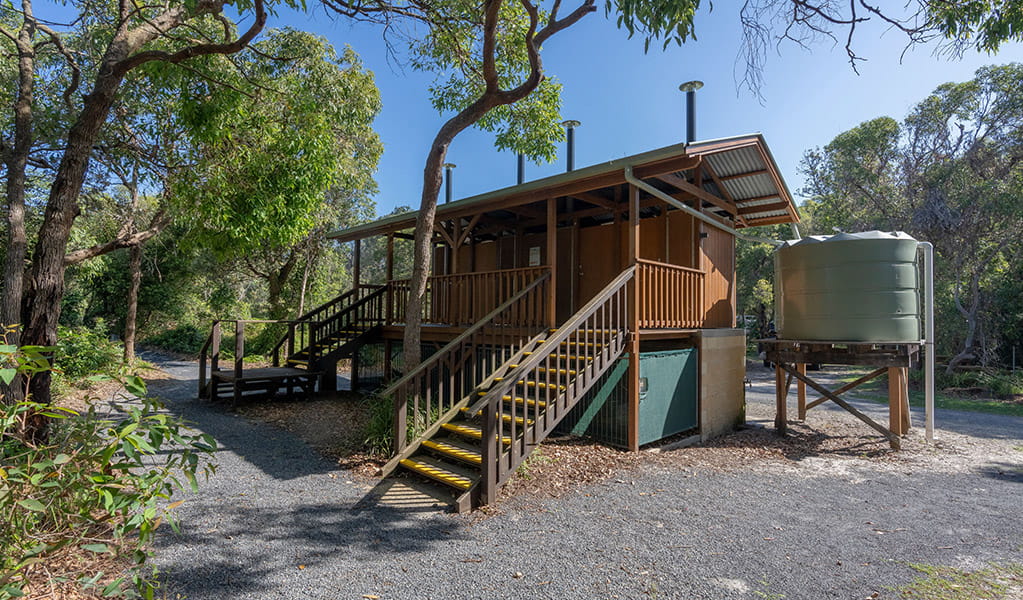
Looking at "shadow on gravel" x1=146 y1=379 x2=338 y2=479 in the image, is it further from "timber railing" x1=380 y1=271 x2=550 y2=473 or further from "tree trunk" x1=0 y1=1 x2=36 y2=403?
"tree trunk" x1=0 y1=1 x2=36 y2=403

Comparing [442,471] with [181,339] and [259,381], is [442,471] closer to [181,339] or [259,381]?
[259,381]

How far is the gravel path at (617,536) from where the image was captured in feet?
10.2

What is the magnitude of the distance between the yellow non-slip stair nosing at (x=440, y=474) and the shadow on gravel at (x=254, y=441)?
1.01m

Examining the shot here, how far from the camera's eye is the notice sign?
9.93 metres

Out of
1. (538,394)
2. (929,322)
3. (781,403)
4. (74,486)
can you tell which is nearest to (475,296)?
(538,394)

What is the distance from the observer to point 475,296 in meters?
8.77

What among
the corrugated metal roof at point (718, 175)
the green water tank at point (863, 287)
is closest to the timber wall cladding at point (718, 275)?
the corrugated metal roof at point (718, 175)

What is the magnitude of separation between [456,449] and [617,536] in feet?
6.44

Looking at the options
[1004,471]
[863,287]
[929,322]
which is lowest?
[1004,471]

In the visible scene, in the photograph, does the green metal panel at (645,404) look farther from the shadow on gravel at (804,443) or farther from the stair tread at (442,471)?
the stair tread at (442,471)

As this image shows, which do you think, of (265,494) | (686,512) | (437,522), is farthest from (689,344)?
(265,494)

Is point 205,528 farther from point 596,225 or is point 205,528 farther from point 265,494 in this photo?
point 596,225

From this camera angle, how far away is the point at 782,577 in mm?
3232

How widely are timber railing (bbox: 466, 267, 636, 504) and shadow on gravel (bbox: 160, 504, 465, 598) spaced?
0.75 meters
